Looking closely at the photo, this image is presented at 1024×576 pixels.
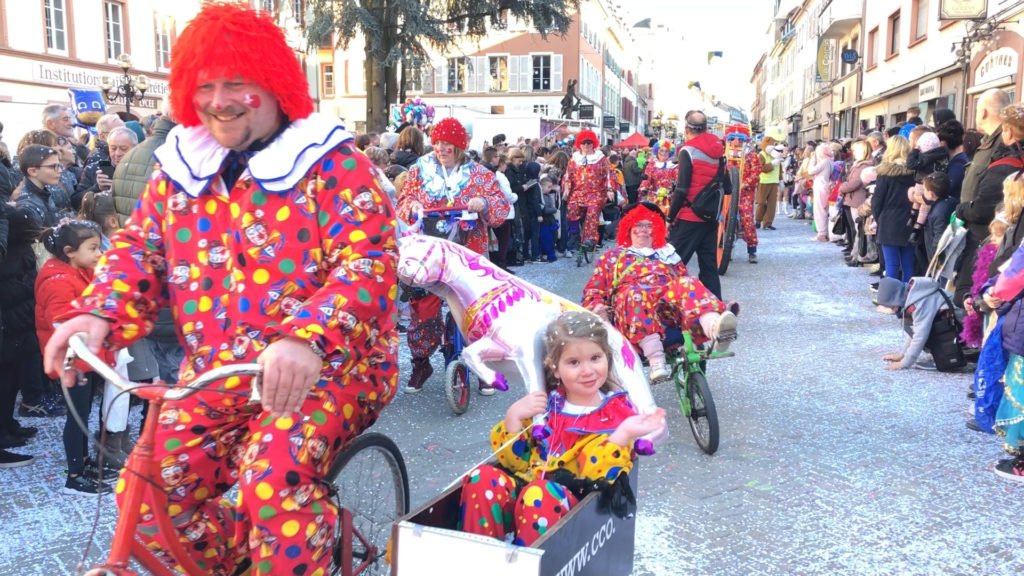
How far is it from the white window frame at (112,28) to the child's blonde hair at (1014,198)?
25.8 meters

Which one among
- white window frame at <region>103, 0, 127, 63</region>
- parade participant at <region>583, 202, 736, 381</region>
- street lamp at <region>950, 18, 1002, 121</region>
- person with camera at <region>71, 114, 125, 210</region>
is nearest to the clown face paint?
parade participant at <region>583, 202, 736, 381</region>

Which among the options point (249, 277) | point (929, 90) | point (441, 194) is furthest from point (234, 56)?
point (929, 90)

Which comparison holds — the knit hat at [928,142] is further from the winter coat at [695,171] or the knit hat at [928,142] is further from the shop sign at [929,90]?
the shop sign at [929,90]

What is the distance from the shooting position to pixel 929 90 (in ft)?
60.7

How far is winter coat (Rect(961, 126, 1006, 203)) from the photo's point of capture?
261 inches

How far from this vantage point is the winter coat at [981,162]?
662cm

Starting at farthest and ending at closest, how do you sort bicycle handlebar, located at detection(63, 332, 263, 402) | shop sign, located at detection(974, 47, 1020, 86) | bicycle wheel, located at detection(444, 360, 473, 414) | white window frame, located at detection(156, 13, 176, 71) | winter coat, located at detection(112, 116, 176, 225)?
white window frame, located at detection(156, 13, 176, 71), shop sign, located at detection(974, 47, 1020, 86), bicycle wheel, located at detection(444, 360, 473, 414), winter coat, located at detection(112, 116, 176, 225), bicycle handlebar, located at detection(63, 332, 263, 402)

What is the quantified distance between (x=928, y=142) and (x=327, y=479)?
327 inches

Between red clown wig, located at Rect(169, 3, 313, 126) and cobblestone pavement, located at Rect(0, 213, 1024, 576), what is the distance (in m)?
2.29

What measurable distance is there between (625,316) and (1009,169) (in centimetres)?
341

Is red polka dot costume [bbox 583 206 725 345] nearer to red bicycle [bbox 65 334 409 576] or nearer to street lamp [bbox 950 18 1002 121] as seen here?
red bicycle [bbox 65 334 409 576]

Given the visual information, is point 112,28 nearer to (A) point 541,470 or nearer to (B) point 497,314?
(B) point 497,314

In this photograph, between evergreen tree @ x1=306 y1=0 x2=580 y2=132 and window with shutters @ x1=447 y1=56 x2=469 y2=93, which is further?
window with shutters @ x1=447 y1=56 x2=469 y2=93

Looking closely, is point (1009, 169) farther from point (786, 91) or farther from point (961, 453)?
point (786, 91)
